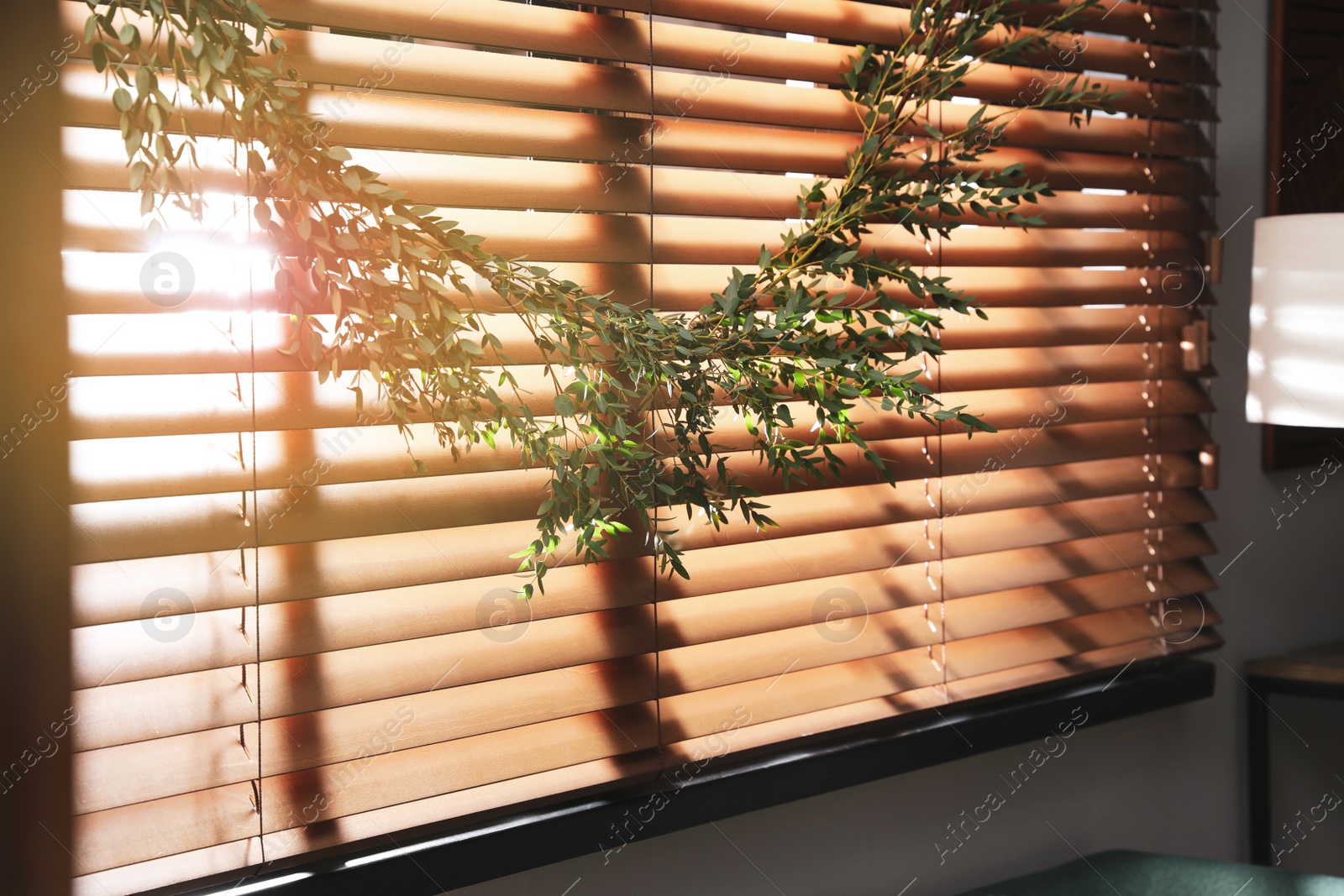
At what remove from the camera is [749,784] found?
144 centimetres

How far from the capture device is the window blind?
1.07 metres

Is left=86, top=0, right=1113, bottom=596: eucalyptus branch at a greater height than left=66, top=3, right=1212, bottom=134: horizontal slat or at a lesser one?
lesser

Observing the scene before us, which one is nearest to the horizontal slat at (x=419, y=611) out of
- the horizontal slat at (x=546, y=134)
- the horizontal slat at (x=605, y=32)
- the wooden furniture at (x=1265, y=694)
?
the horizontal slat at (x=546, y=134)

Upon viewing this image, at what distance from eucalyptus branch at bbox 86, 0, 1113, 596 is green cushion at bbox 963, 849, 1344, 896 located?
3.00ft

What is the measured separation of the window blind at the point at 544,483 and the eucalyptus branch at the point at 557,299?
0.20 ft

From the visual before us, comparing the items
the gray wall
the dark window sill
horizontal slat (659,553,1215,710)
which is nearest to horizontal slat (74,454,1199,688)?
horizontal slat (659,553,1215,710)

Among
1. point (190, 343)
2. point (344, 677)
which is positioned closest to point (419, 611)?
point (344, 677)

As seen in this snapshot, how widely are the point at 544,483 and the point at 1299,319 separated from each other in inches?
56.7

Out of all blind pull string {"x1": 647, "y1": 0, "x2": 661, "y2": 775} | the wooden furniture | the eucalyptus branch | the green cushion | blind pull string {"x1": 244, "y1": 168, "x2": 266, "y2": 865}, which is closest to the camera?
the eucalyptus branch

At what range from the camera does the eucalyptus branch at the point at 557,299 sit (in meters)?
0.97

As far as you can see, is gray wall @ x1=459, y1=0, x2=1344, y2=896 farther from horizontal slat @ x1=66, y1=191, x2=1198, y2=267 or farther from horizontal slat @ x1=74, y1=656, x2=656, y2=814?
horizontal slat @ x1=66, y1=191, x2=1198, y2=267

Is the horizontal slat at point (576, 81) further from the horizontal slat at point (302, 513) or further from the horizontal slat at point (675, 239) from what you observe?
the horizontal slat at point (302, 513)

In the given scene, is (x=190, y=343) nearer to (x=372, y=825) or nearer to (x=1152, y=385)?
(x=372, y=825)

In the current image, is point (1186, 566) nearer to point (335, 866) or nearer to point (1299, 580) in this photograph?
point (1299, 580)
